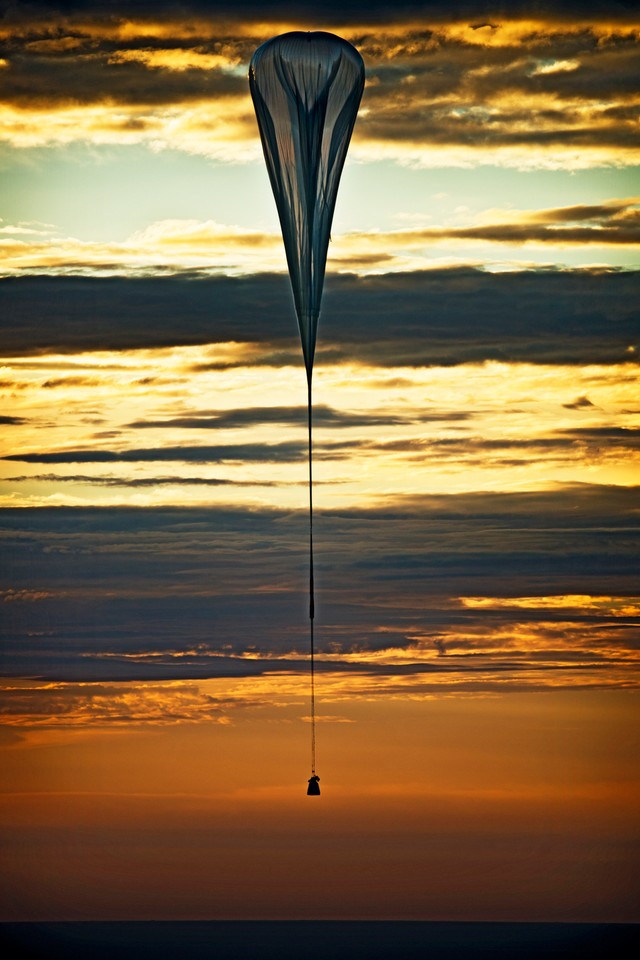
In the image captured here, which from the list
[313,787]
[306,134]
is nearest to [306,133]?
[306,134]

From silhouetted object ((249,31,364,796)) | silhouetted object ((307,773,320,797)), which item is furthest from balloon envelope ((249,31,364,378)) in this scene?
silhouetted object ((307,773,320,797))

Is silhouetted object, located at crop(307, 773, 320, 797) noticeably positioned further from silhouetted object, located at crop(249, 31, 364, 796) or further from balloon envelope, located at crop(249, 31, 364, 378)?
balloon envelope, located at crop(249, 31, 364, 378)

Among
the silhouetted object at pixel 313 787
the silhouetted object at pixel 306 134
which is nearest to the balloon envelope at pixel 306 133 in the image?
the silhouetted object at pixel 306 134

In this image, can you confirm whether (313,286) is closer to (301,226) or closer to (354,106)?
(301,226)

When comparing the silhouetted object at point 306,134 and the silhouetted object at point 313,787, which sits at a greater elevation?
the silhouetted object at point 306,134

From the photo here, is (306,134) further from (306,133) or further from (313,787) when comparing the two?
(313,787)

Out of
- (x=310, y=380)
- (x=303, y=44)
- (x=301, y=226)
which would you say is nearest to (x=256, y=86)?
(x=303, y=44)

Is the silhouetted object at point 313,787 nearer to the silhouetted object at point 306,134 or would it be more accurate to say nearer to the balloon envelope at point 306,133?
the silhouetted object at point 306,134
